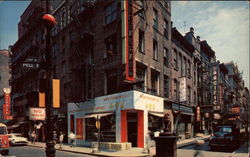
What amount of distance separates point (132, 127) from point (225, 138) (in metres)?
6.48

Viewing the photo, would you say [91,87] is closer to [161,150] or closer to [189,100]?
[189,100]

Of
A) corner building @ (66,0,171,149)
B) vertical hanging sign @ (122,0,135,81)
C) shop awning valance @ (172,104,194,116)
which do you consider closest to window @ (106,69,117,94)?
corner building @ (66,0,171,149)

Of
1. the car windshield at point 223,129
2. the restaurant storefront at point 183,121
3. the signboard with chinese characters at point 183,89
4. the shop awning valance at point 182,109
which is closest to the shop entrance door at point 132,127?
the shop awning valance at point 182,109

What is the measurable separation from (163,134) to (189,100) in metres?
10.1

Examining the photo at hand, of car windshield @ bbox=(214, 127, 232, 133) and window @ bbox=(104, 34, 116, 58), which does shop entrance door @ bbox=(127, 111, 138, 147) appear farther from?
car windshield @ bbox=(214, 127, 232, 133)

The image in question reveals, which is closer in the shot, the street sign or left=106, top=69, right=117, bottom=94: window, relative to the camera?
the street sign

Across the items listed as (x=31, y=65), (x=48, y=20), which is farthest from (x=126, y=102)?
(x=48, y=20)

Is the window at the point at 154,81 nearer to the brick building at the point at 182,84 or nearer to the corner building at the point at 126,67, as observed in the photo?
the corner building at the point at 126,67

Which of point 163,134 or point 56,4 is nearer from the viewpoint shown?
point 163,134

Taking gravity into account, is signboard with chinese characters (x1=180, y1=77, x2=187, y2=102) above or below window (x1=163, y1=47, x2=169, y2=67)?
below

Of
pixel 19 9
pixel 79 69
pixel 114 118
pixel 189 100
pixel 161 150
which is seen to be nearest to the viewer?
pixel 161 150

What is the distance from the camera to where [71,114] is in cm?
2233

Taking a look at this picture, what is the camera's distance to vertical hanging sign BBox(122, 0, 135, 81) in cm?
1404

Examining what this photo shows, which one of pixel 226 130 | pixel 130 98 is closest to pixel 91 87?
pixel 130 98
